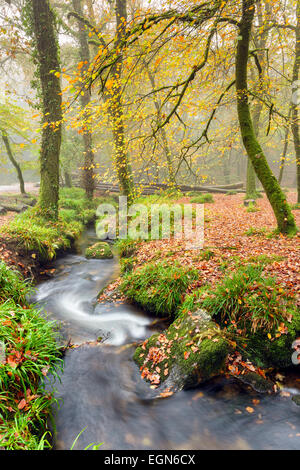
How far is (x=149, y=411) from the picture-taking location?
3035 mm

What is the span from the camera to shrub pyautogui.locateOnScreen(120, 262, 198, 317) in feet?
15.4

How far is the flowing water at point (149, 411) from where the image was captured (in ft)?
8.71

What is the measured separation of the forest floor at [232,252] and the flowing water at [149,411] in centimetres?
176

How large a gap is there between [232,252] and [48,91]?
27.1ft

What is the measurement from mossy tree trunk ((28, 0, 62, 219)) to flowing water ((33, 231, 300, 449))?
21.3ft

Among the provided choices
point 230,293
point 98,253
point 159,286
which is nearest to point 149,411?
point 230,293

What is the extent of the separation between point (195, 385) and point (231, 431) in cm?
63

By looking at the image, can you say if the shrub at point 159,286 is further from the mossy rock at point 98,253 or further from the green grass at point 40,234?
the green grass at point 40,234

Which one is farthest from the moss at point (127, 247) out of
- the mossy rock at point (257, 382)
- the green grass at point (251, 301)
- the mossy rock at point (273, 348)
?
the mossy rock at point (257, 382)

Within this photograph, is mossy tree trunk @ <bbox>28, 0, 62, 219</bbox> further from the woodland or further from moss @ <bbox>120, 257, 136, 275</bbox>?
moss @ <bbox>120, 257, 136, 275</bbox>

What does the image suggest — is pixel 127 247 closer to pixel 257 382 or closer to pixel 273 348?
pixel 273 348

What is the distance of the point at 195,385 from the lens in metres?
3.20
